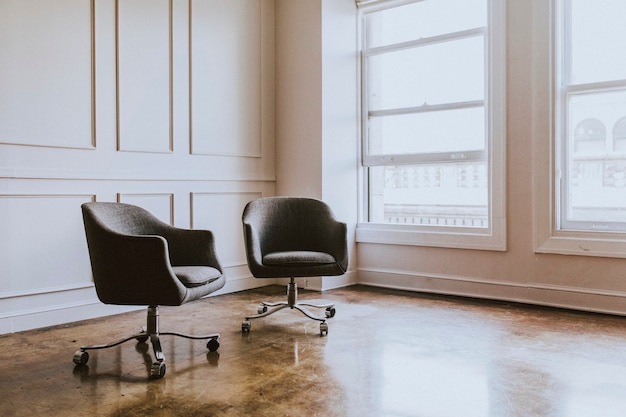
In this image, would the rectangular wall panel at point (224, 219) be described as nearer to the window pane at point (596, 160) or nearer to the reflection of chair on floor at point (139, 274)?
the reflection of chair on floor at point (139, 274)

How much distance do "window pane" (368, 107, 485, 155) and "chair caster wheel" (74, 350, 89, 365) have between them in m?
3.37

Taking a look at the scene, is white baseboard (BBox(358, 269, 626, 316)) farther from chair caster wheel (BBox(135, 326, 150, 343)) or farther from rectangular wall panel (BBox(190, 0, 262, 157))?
chair caster wheel (BBox(135, 326, 150, 343))

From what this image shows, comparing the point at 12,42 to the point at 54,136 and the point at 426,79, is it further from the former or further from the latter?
the point at 426,79

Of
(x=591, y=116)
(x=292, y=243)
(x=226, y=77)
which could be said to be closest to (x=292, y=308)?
(x=292, y=243)

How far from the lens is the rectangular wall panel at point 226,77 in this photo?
4961mm

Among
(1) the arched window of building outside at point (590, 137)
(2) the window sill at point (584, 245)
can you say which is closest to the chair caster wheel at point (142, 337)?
(2) the window sill at point (584, 245)

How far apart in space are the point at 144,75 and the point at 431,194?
2642 millimetres

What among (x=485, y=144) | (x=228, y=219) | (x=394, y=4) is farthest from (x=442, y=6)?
(x=228, y=219)

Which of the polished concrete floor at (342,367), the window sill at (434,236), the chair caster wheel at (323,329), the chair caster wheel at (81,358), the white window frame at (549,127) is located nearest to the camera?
the polished concrete floor at (342,367)

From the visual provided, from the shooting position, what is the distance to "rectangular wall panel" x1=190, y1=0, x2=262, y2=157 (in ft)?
16.3

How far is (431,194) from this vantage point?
5.27 meters

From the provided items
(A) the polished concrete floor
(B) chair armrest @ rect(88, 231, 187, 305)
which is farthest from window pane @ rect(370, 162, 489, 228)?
(B) chair armrest @ rect(88, 231, 187, 305)

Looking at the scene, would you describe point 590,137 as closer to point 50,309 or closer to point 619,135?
point 619,135

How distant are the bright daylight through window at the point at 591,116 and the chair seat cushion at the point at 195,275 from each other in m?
2.70
